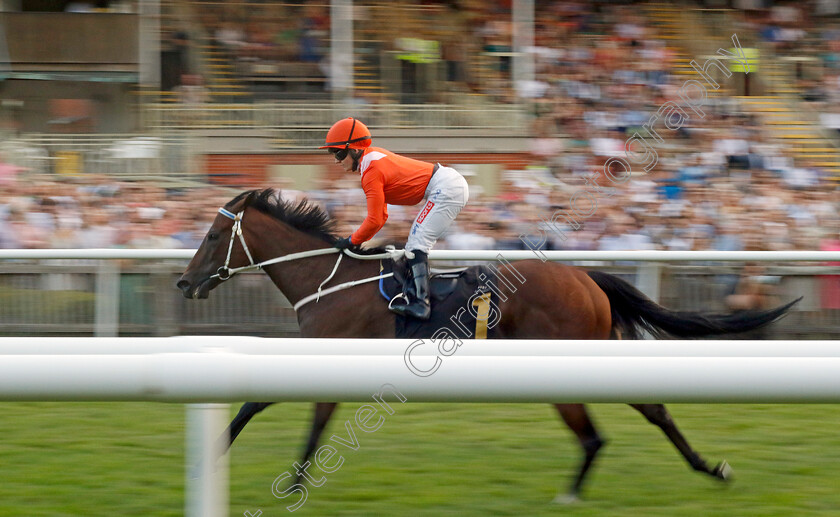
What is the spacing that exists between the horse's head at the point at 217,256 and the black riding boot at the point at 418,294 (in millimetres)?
772

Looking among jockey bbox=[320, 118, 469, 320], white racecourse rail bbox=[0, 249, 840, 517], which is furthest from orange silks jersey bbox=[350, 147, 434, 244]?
white racecourse rail bbox=[0, 249, 840, 517]

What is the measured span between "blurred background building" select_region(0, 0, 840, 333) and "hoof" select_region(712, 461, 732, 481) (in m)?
3.85

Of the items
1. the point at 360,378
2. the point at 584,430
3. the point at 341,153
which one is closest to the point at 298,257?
the point at 341,153

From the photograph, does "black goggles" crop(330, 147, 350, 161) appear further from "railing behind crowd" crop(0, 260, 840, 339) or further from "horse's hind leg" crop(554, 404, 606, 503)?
"railing behind crowd" crop(0, 260, 840, 339)

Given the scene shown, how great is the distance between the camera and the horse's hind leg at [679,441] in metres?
3.51

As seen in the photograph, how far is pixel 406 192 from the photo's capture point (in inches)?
170

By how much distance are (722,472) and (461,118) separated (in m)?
8.16

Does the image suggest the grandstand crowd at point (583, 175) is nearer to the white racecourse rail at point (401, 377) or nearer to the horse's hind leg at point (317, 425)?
the horse's hind leg at point (317, 425)

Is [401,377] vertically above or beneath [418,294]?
beneath

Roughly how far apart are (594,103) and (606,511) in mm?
7065

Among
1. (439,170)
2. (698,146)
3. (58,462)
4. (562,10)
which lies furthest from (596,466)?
(562,10)

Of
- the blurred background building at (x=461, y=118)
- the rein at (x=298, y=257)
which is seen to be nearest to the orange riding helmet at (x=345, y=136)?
the rein at (x=298, y=257)

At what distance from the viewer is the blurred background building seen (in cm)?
769

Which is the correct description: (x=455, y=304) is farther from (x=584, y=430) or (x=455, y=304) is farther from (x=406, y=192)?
(x=584, y=430)
